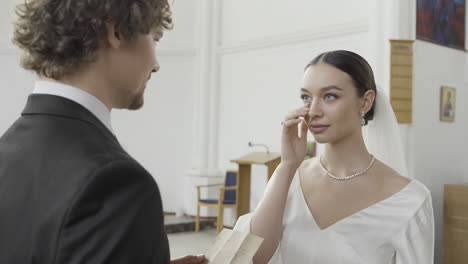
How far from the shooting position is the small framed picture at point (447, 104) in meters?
6.79

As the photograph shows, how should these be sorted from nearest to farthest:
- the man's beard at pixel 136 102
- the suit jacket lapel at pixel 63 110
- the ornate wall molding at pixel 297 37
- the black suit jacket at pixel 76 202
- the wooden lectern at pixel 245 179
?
1. the black suit jacket at pixel 76 202
2. the suit jacket lapel at pixel 63 110
3. the man's beard at pixel 136 102
4. the ornate wall molding at pixel 297 37
5. the wooden lectern at pixel 245 179

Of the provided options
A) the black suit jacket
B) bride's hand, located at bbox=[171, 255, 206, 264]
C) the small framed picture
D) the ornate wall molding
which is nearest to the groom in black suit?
the black suit jacket

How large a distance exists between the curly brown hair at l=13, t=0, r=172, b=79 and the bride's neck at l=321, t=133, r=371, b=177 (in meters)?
1.44

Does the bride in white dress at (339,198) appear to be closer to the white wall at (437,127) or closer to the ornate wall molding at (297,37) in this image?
the white wall at (437,127)

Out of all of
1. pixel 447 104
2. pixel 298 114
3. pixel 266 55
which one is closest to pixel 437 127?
pixel 447 104

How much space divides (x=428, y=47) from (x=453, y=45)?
0.61 m

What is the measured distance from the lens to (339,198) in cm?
227

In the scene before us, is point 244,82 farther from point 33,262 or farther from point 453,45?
point 33,262

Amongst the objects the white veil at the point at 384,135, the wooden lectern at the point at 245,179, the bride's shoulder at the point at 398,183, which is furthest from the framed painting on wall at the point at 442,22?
the bride's shoulder at the point at 398,183

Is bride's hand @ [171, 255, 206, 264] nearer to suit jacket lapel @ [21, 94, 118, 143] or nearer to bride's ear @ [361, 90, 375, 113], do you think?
suit jacket lapel @ [21, 94, 118, 143]

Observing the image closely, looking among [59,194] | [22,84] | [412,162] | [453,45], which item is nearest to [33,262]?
[59,194]

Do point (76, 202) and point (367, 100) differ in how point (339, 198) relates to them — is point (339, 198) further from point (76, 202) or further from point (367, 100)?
point (76, 202)

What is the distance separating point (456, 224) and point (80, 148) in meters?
6.00

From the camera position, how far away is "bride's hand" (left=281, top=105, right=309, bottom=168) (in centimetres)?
218
